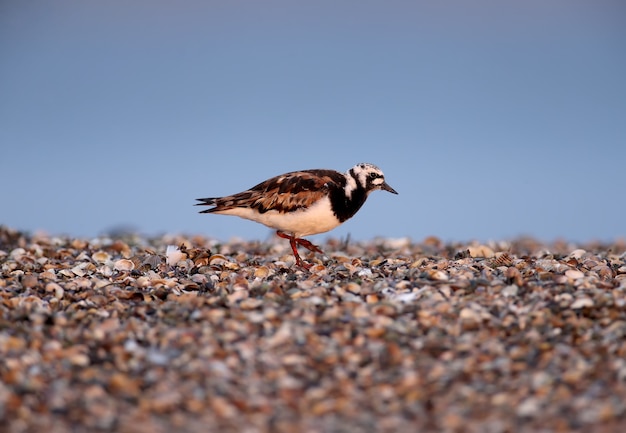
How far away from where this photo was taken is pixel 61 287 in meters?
8.06

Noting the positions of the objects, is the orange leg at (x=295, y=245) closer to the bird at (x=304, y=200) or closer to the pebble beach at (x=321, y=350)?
the bird at (x=304, y=200)

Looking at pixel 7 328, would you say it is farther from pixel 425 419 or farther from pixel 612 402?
pixel 612 402

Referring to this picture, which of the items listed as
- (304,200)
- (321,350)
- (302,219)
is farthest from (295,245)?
(321,350)

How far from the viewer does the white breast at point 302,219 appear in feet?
31.1

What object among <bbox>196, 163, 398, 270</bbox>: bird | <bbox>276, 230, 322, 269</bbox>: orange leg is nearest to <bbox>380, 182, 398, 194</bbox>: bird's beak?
<bbox>196, 163, 398, 270</bbox>: bird

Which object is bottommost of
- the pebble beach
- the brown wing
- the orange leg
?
the pebble beach

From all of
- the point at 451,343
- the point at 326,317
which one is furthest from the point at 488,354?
the point at 326,317

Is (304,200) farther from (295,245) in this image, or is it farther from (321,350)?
(321,350)

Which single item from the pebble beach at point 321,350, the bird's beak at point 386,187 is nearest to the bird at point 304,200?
the bird's beak at point 386,187

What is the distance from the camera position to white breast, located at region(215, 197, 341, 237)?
9.49 metres

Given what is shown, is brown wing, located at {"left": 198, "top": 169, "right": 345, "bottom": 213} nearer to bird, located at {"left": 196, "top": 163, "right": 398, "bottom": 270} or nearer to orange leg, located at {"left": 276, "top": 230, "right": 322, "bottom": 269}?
bird, located at {"left": 196, "top": 163, "right": 398, "bottom": 270}

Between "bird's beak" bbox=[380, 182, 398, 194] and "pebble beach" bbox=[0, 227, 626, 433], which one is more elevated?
"bird's beak" bbox=[380, 182, 398, 194]

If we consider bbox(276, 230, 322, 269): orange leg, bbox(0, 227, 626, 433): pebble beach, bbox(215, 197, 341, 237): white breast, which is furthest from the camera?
bbox(215, 197, 341, 237): white breast

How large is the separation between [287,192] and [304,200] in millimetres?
272
